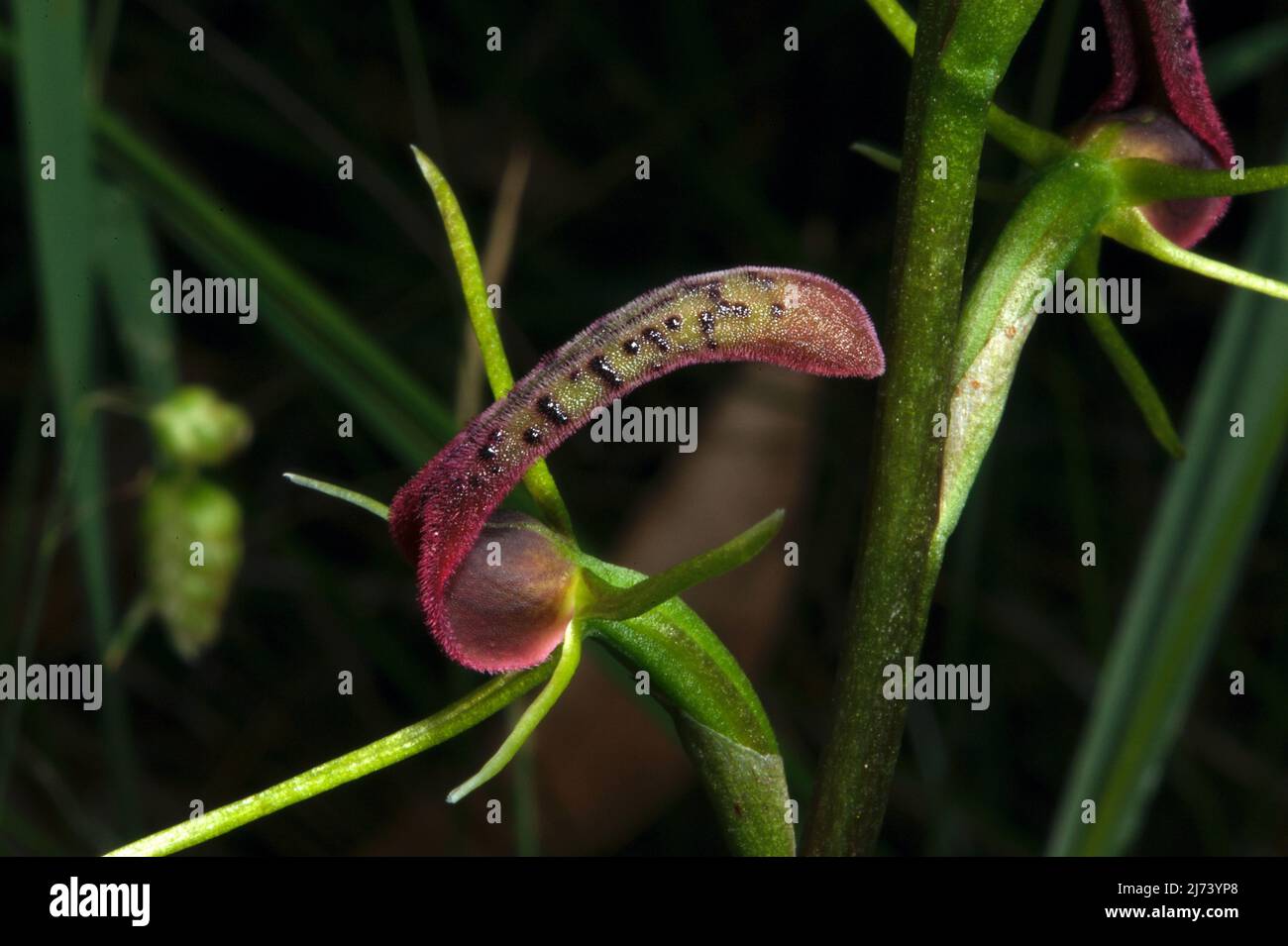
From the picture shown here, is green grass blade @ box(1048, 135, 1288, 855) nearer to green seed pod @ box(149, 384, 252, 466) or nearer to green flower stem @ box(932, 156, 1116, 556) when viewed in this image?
green flower stem @ box(932, 156, 1116, 556)

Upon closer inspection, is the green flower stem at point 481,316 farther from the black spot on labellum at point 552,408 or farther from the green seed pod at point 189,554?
the green seed pod at point 189,554

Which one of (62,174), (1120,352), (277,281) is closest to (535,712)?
(1120,352)

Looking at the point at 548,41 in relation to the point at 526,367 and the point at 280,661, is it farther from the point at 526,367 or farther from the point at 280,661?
the point at 280,661

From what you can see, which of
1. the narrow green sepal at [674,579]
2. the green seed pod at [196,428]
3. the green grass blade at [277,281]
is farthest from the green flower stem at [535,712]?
the green seed pod at [196,428]

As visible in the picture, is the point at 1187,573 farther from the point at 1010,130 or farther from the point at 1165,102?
the point at 1010,130

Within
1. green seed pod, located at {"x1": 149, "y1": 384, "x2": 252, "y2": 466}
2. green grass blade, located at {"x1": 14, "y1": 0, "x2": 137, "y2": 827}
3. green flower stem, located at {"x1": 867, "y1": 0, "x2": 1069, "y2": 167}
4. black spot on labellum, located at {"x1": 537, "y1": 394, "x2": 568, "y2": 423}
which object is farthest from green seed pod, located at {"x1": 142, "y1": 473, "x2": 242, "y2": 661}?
green flower stem, located at {"x1": 867, "y1": 0, "x2": 1069, "y2": 167}
